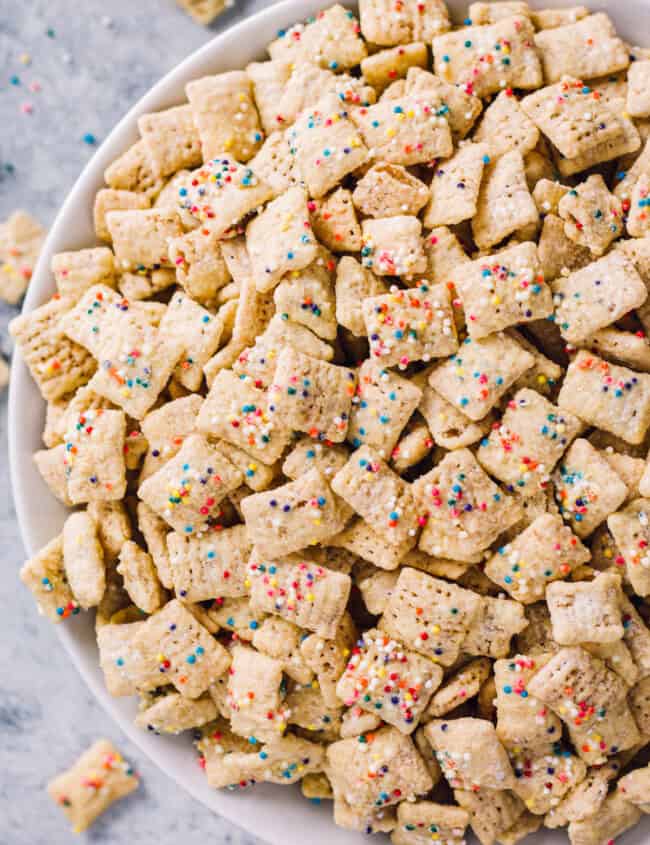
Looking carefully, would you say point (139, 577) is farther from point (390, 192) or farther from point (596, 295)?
point (596, 295)

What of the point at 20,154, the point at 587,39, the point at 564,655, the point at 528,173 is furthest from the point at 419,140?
the point at 20,154

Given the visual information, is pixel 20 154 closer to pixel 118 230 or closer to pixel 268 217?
pixel 118 230

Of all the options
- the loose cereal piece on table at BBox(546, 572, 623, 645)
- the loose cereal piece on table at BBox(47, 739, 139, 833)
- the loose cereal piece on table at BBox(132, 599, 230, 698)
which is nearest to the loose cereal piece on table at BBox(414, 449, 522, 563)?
the loose cereal piece on table at BBox(546, 572, 623, 645)

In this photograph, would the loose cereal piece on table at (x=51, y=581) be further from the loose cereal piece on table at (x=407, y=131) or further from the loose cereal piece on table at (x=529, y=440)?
the loose cereal piece on table at (x=407, y=131)

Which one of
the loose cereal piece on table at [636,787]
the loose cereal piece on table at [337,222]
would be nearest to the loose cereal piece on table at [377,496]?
the loose cereal piece on table at [337,222]

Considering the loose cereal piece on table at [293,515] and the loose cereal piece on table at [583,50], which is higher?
the loose cereal piece on table at [583,50]

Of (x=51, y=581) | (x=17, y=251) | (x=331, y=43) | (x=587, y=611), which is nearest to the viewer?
(x=587, y=611)

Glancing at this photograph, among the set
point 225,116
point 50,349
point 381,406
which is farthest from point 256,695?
point 225,116
